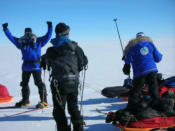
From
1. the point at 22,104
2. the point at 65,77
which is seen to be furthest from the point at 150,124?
the point at 22,104

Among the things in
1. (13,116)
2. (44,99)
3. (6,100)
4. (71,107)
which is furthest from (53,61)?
(6,100)

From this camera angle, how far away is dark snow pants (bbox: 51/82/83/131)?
3561 mm

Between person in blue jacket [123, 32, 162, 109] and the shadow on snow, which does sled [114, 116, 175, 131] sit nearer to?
person in blue jacket [123, 32, 162, 109]

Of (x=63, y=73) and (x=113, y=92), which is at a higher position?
(x=63, y=73)

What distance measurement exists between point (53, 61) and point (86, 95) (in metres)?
4.38

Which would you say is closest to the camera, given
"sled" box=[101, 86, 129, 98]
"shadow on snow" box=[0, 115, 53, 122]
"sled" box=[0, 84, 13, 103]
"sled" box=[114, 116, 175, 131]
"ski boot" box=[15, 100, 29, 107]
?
"sled" box=[114, 116, 175, 131]

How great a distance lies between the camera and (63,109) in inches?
142

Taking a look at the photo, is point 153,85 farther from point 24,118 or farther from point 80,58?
point 24,118

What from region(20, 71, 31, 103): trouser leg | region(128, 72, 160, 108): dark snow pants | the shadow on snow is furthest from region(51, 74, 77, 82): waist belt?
region(20, 71, 31, 103): trouser leg

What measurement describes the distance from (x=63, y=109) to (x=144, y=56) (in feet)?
5.98

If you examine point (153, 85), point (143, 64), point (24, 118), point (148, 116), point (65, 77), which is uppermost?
point (143, 64)

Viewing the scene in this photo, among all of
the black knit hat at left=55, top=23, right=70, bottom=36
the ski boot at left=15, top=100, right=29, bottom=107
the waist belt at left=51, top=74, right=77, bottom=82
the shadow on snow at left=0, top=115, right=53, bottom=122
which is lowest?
the shadow on snow at left=0, top=115, right=53, bottom=122

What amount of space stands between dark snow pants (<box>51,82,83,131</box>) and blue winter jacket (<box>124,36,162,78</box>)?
142 centimetres

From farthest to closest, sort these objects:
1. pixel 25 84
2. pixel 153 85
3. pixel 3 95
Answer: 1. pixel 3 95
2. pixel 25 84
3. pixel 153 85
